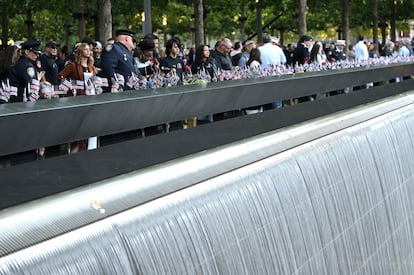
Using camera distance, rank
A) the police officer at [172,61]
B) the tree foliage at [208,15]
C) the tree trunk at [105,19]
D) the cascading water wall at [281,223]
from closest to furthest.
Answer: the cascading water wall at [281,223], the police officer at [172,61], the tree trunk at [105,19], the tree foliage at [208,15]

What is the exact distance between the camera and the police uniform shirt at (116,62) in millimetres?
8641

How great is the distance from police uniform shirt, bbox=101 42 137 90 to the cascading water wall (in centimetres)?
265

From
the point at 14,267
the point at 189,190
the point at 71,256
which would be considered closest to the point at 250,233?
the point at 189,190

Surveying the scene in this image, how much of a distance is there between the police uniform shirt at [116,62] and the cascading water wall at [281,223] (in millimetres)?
2648

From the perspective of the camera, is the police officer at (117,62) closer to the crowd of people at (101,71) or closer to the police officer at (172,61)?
the crowd of people at (101,71)

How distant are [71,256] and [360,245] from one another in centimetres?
337

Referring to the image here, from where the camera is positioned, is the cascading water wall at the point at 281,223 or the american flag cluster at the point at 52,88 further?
the american flag cluster at the point at 52,88

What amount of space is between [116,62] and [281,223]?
182 inches

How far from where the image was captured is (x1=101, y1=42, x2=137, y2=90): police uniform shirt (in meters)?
8.64

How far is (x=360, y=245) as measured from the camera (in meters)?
5.72

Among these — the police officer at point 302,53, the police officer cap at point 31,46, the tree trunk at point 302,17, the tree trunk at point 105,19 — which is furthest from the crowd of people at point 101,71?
the tree trunk at point 302,17

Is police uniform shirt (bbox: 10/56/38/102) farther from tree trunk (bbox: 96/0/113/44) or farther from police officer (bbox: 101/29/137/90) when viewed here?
tree trunk (bbox: 96/0/113/44)

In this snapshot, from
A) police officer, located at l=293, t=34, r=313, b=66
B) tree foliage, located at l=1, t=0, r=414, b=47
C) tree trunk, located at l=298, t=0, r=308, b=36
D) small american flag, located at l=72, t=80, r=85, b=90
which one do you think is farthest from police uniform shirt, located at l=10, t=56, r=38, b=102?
tree foliage, located at l=1, t=0, r=414, b=47

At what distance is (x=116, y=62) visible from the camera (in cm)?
877
